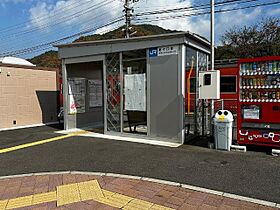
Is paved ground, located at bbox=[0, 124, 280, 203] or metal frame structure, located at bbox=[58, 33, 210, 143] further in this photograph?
metal frame structure, located at bbox=[58, 33, 210, 143]

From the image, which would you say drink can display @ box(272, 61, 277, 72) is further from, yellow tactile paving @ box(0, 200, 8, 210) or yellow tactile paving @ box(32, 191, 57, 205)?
yellow tactile paving @ box(0, 200, 8, 210)

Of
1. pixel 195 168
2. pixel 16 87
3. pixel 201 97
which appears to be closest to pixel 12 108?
pixel 16 87

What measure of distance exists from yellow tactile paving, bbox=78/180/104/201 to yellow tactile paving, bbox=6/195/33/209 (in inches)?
28.4

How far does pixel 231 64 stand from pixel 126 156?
1121cm

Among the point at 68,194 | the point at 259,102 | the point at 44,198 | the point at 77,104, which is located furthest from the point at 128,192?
the point at 77,104

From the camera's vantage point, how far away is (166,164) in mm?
5301

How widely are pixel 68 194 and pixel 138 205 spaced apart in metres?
1.12

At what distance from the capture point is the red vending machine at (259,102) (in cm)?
600

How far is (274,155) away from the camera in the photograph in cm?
582

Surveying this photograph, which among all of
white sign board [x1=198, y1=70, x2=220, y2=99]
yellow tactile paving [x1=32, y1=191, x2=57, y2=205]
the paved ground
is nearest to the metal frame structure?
white sign board [x1=198, y1=70, x2=220, y2=99]

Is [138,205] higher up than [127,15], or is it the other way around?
[127,15]

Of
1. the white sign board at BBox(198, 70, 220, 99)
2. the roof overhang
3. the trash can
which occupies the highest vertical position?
the roof overhang

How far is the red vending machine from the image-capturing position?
236 inches

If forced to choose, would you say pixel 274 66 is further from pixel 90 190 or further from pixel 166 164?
pixel 90 190
